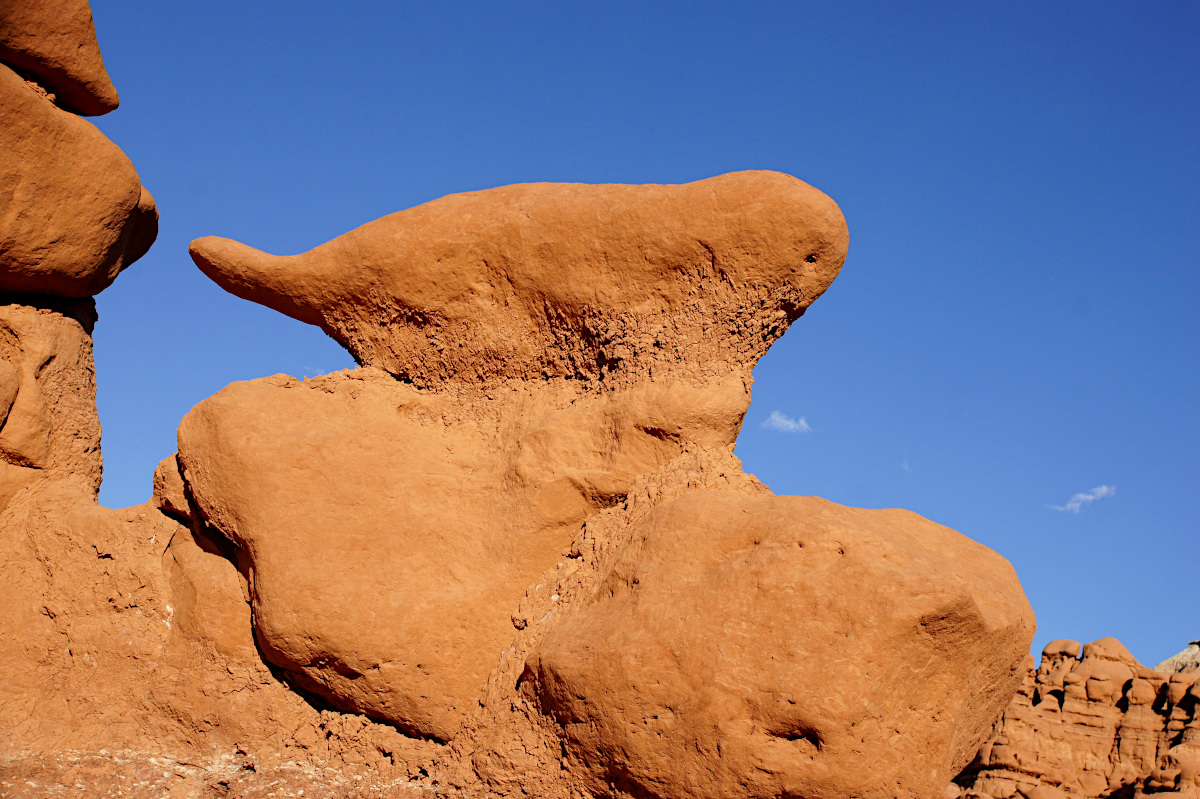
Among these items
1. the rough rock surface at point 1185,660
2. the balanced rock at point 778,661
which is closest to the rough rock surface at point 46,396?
the balanced rock at point 778,661

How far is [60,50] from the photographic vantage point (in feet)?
18.9

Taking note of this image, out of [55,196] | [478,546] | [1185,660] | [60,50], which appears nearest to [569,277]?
[478,546]

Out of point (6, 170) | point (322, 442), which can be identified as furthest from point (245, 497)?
point (6, 170)

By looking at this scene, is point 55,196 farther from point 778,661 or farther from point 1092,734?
point 1092,734

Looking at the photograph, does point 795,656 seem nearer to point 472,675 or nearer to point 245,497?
point 472,675

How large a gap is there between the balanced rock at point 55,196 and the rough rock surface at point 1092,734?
6.28m

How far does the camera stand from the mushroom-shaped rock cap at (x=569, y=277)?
4879 millimetres

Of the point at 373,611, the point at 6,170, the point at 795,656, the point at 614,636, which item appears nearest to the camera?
the point at 795,656

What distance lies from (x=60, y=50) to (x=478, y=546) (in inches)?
160

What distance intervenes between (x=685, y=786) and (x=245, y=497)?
2.69 metres

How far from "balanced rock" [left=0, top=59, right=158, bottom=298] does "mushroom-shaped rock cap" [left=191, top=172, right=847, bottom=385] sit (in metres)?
0.77

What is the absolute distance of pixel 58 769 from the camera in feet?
15.7

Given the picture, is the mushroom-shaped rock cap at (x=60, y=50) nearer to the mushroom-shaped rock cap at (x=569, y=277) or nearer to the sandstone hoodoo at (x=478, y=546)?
the sandstone hoodoo at (x=478, y=546)

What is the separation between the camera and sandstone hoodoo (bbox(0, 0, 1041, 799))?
12.6ft
